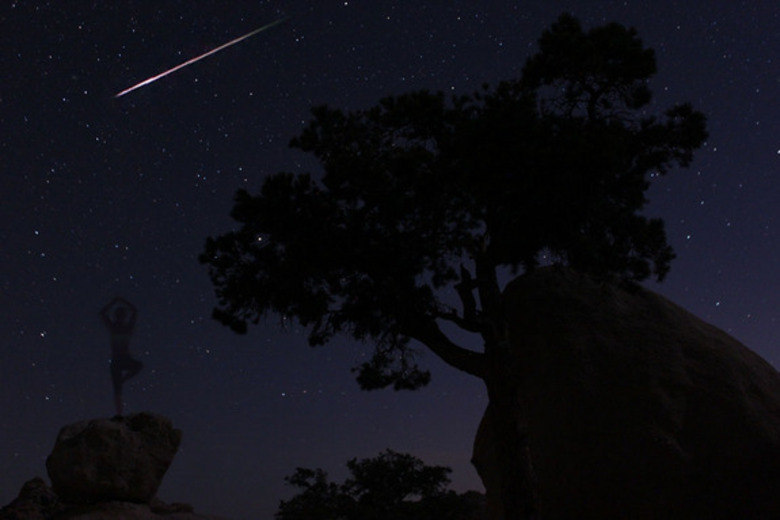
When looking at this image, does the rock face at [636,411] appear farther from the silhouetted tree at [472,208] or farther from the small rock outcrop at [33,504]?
the small rock outcrop at [33,504]

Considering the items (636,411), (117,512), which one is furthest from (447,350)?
(117,512)

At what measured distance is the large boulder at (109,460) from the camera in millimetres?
12227

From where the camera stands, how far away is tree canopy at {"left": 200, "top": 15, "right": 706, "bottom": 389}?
14320 mm

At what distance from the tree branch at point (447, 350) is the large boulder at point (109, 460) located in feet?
20.1

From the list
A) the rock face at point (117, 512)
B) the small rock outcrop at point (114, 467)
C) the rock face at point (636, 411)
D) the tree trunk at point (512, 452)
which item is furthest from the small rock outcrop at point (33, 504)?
the rock face at point (636, 411)

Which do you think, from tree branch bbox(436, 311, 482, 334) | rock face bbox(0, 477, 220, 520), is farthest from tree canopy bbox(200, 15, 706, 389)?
rock face bbox(0, 477, 220, 520)

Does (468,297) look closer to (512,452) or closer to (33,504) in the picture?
(512,452)

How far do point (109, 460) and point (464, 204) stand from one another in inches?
350

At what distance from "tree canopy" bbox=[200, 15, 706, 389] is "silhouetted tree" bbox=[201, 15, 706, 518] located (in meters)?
0.03

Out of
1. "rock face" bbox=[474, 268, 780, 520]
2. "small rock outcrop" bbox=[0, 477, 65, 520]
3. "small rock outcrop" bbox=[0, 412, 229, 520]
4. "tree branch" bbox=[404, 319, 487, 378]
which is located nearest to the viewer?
"small rock outcrop" bbox=[0, 412, 229, 520]

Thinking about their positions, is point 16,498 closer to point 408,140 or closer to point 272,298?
point 272,298

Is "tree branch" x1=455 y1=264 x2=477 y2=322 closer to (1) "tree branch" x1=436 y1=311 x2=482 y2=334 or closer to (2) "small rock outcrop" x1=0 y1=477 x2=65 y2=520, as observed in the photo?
(1) "tree branch" x1=436 y1=311 x2=482 y2=334

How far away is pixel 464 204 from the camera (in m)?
15.0

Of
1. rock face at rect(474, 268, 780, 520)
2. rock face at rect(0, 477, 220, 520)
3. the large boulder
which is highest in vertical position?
rock face at rect(474, 268, 780, 520)
